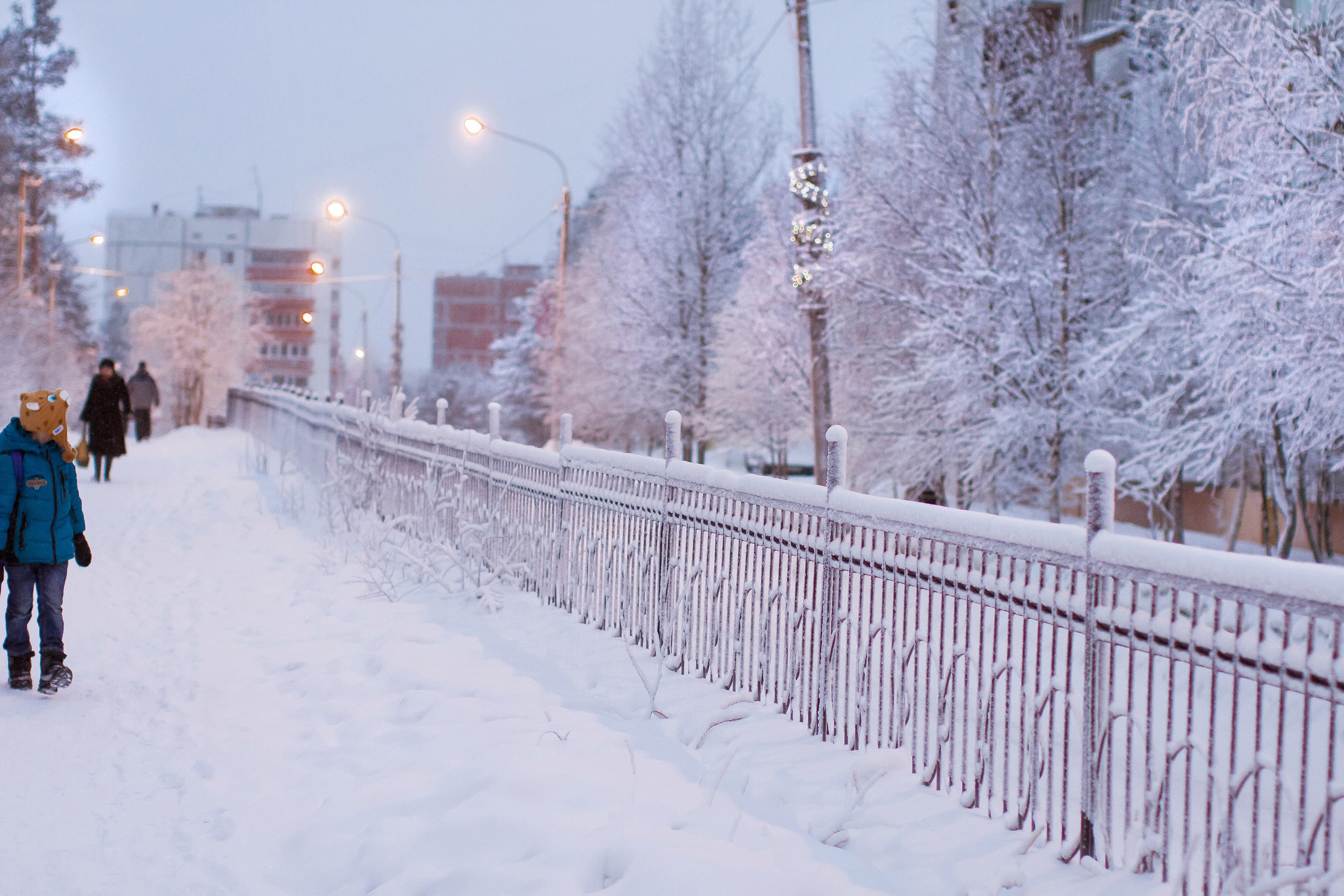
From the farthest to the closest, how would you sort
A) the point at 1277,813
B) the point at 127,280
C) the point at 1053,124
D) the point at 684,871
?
the point at 127,280 → the point at 1053,124 → the point at 684,871 → the point at 1277,813

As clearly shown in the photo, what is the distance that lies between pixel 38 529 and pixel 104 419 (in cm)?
1211

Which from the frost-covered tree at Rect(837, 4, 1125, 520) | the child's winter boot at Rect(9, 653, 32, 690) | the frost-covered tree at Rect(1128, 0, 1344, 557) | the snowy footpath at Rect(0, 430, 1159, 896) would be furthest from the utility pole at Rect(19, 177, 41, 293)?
the frost-covered tree at Rect(1128, 0, 1344, 557)

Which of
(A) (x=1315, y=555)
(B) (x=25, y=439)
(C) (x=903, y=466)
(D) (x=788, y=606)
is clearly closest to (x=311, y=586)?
(B) (x=25, y=439)

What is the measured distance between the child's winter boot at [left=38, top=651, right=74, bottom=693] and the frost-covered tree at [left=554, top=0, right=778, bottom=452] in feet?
67.8

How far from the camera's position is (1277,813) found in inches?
124

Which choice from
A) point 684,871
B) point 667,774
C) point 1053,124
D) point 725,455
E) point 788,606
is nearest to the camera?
point 684,871

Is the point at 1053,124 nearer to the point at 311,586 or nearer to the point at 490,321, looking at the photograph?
the point at 311,586

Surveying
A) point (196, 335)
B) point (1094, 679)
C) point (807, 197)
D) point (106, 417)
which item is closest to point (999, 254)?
point (807, 197)

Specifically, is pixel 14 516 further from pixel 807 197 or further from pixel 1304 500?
pixel 1304 500

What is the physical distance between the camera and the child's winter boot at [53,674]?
20.2ft

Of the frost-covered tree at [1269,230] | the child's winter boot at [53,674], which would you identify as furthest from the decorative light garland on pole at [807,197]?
the child's winter boot at [53,674]

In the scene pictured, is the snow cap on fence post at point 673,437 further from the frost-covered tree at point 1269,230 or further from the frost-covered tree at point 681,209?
the frost-covered tree at point 681,209

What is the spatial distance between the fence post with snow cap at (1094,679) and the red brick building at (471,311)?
→ 380 ft

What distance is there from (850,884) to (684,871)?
583 millimetres
